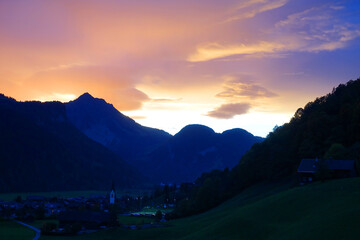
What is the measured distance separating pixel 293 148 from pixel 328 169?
3349 centimetres

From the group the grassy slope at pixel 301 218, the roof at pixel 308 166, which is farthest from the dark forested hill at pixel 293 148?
the grassy slope at pixel 301 218

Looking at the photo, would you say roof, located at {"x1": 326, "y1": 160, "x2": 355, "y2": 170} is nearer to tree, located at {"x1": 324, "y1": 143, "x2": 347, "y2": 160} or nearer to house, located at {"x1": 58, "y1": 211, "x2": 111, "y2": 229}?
tree, located at {"x1": 324, "y1": 143, "x2": 347, "y2": 160}

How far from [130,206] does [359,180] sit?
351 ft

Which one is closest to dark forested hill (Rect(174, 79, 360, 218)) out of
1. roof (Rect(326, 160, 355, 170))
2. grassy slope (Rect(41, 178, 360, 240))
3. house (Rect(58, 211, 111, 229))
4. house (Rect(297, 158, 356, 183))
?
house (Rect(297, 158, 356, 183))

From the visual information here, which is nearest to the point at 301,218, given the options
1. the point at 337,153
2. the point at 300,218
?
the point at 300,218

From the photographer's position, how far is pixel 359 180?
5394 centimetres

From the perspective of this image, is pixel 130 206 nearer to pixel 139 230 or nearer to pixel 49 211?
pixel 49 211

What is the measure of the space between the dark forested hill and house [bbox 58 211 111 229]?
19028 millimetres

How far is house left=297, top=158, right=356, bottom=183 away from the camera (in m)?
64.8

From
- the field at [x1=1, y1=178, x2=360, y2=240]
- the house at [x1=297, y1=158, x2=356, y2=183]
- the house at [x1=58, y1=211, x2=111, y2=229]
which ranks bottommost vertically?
the house at [x1=58, y1=211, x2=111, y2=229]

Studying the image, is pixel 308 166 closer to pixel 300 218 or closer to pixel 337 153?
pixel 337 153

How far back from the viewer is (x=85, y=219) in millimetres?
86688

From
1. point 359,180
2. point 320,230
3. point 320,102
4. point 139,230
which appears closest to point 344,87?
point 320,102

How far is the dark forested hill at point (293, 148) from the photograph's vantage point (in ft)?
293
